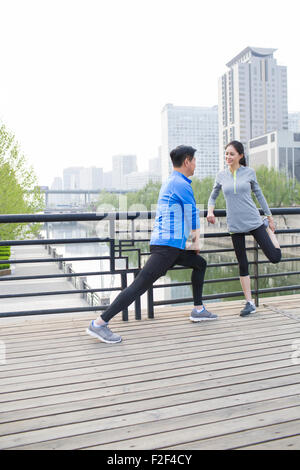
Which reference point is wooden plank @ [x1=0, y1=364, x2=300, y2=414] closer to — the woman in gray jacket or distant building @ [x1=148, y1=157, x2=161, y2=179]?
the woman in gray jacket

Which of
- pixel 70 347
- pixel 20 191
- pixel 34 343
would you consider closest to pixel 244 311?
pixel 70 347

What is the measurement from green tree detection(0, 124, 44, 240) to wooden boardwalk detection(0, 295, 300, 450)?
52.8 feet

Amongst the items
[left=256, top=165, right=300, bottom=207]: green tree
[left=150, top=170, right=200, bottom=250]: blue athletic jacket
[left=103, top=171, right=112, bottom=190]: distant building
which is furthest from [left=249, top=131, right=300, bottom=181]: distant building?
[left=103, top=171, right=112, bottom=190]: distant building

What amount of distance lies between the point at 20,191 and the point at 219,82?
123 m

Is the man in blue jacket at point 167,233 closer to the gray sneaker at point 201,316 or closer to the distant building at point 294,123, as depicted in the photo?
the gray sneaker at point 201,316

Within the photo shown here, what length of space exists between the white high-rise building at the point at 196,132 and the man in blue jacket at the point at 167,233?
131m

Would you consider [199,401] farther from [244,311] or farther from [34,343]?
[244,311]

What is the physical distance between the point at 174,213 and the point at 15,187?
18642 millimetres

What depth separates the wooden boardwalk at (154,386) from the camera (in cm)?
165

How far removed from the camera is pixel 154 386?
2.16 m

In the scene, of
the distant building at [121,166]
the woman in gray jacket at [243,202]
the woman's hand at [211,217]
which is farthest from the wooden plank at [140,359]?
the distant building at [121,166]

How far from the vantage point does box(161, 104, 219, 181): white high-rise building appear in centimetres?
13850

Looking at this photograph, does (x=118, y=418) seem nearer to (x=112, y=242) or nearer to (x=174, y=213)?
(x=174, y=213)

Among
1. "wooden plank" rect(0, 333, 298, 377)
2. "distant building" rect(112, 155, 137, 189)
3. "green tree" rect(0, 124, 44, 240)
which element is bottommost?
"wooden plank" rect(0, 333, 298, 377)
